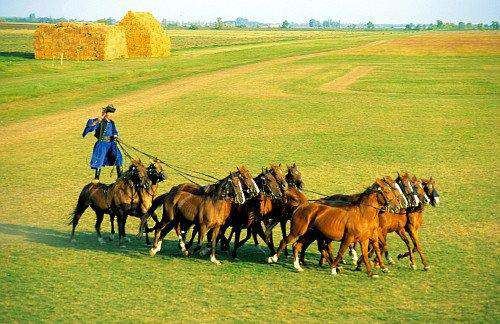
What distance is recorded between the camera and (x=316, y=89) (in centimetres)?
3772

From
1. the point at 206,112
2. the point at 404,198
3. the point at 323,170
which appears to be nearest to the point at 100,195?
the point at 404,198

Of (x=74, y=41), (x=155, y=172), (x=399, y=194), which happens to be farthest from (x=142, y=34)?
(x=399, y=194)

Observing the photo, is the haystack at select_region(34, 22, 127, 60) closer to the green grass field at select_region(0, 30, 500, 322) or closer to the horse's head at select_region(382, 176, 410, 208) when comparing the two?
the green grass field at select_region(0, 30, 500, 322)

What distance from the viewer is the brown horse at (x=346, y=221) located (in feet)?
34.9

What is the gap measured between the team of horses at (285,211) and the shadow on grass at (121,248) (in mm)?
195

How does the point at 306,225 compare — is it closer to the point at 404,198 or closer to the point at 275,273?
the point at 275,273

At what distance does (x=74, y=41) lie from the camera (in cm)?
4947

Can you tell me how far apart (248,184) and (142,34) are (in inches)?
1843

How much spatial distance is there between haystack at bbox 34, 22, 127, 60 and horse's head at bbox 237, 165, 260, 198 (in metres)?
40.1

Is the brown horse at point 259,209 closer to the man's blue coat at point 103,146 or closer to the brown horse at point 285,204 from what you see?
the brown horse at point 285,204

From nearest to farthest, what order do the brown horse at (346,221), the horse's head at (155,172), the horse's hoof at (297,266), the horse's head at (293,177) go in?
the brown horse at (346,221)
the horse's hoof at (297,266)
the horse's head at (293,177)
the horse's head at (155,172)

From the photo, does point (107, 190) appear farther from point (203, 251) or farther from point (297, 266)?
point (297, 266)

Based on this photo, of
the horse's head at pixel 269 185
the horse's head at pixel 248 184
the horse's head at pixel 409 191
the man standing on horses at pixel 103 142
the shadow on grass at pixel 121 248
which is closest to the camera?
the horse's head at pixel 409 191

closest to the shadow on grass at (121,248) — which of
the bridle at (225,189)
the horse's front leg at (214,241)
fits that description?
the horse's front leg at (214,241)
